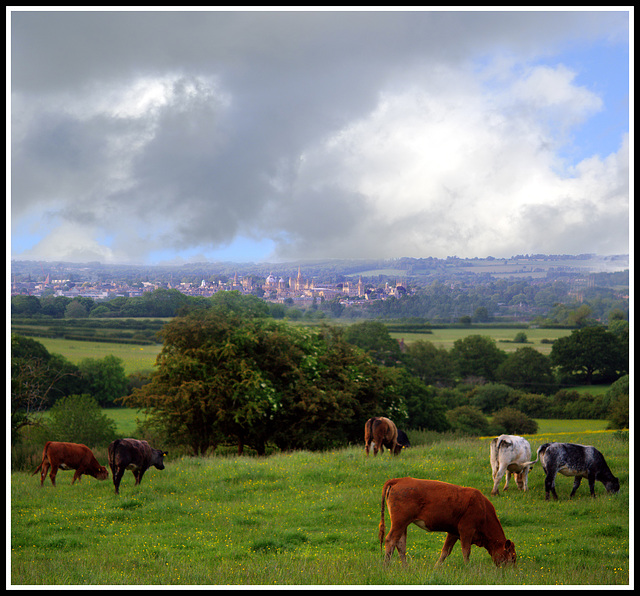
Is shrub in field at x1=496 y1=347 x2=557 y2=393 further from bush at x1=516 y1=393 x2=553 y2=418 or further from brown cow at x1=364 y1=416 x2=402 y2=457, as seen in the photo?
brown cow at x1=364 y1=416 x2=402 y2=457

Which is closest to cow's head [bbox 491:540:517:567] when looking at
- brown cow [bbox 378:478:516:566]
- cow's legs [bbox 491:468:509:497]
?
brown cow [bbox 378:478:516:566]

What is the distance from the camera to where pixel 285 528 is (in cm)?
1041

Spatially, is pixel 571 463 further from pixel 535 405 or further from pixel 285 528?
pixel 535 405

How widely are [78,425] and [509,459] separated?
28368mm

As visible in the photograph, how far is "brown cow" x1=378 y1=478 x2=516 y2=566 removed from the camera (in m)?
7.38

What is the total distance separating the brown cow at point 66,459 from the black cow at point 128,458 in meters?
1.22

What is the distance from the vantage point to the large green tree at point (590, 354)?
5962 cm

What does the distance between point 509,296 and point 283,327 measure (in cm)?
5297

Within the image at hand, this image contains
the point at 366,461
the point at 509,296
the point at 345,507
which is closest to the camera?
the point at 345,507

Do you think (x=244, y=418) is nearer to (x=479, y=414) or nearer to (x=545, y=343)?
(x=479, y=414)

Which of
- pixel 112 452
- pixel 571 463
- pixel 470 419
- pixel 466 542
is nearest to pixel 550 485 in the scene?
pixel 571 463

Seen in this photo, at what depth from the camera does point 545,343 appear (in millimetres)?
Result: 69938

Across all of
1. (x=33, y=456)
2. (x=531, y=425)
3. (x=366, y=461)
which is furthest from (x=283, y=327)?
(x=531, y=425)

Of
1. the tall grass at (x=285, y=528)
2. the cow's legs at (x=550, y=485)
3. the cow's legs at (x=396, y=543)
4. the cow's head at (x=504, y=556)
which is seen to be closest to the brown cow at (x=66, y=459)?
the tall grass at (x=285, y=528)
